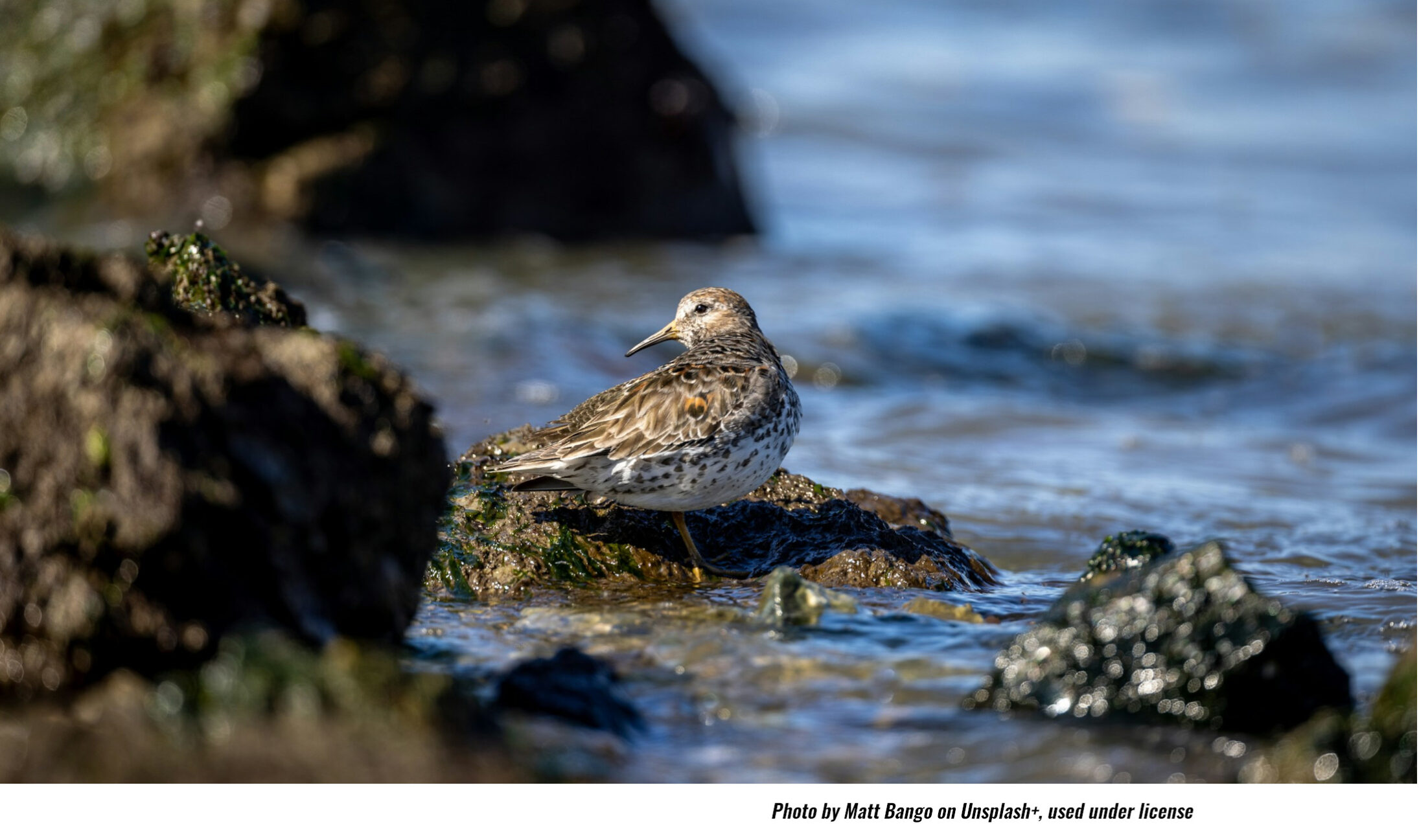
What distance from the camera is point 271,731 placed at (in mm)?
3109

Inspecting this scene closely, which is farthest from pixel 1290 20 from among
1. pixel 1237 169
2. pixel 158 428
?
pixel 158 428

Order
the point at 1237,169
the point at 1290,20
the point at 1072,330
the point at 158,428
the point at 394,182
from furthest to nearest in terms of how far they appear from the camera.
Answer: the point at 1290,20 → the point at 1237,169 → the point at 394,182 → the point at 1072,330 → the point at 158,428

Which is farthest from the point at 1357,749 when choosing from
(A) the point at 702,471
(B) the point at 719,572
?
(B) the point at 719,572

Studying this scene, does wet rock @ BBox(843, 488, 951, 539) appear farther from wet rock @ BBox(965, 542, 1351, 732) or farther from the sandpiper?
wet rock @ BBox(965, 542, 1351, 732)

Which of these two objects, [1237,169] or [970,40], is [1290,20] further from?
[1237,169]

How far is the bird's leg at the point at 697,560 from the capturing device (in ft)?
17.5

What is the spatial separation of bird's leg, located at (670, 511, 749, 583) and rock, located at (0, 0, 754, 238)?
29.3 feet

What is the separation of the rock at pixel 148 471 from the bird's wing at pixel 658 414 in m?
1.37

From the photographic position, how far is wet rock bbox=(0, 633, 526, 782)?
3.09 m

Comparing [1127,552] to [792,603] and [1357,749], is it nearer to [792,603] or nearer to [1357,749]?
[792,603]

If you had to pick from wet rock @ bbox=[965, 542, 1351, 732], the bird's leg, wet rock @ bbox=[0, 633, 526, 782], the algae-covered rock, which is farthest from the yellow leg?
wet rock @ bbox=[0, 633, 526, 782]
